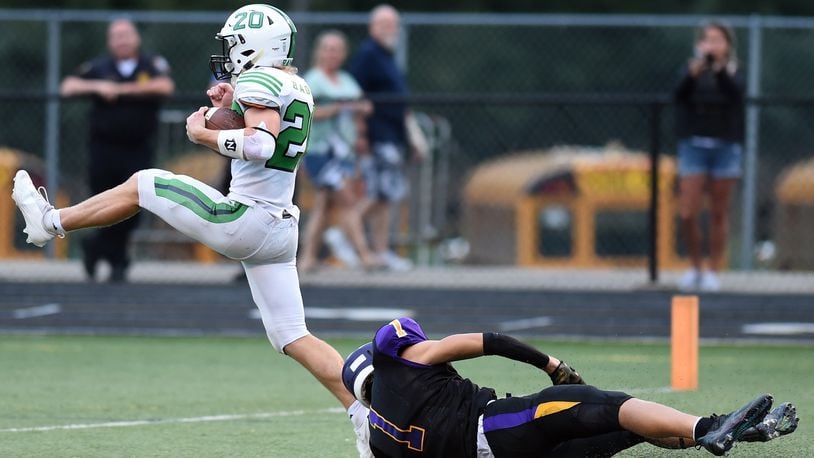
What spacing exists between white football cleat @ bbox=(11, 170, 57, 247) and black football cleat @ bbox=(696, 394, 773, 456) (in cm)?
314

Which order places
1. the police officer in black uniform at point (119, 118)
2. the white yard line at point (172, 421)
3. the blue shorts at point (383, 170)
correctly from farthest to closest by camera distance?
the blue shorts at point (383, 170) → the police officer in black uniform at point (119, 118) → the white yard line at point (172, 421)

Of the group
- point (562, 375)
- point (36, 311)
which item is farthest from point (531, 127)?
point (562, 375)

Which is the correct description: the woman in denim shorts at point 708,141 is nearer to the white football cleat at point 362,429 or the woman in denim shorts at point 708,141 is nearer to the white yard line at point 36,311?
the white yard line at point 36,311

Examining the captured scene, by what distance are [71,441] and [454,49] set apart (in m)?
13.9

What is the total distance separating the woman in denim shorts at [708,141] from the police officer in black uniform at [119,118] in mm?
4380

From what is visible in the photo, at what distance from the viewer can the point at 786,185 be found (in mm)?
16953

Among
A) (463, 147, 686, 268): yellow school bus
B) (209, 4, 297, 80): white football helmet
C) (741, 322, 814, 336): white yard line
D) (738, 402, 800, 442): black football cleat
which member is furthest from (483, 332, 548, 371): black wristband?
(463, 147, 686, 268): yellow school bus

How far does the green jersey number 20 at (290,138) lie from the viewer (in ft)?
22.4

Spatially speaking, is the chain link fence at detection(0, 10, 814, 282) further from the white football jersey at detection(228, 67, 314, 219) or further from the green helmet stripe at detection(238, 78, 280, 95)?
the green helmet stripe at detection(238, 78, 280, 95)

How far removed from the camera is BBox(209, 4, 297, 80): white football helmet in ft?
22.6

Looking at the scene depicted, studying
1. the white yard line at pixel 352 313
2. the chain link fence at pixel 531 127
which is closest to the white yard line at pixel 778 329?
the chain link fence at pixel 531 127

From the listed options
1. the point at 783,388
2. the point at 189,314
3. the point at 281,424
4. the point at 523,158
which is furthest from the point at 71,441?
the point at 523,158

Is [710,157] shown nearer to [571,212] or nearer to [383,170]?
[383,170]

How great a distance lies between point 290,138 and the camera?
270 inches
